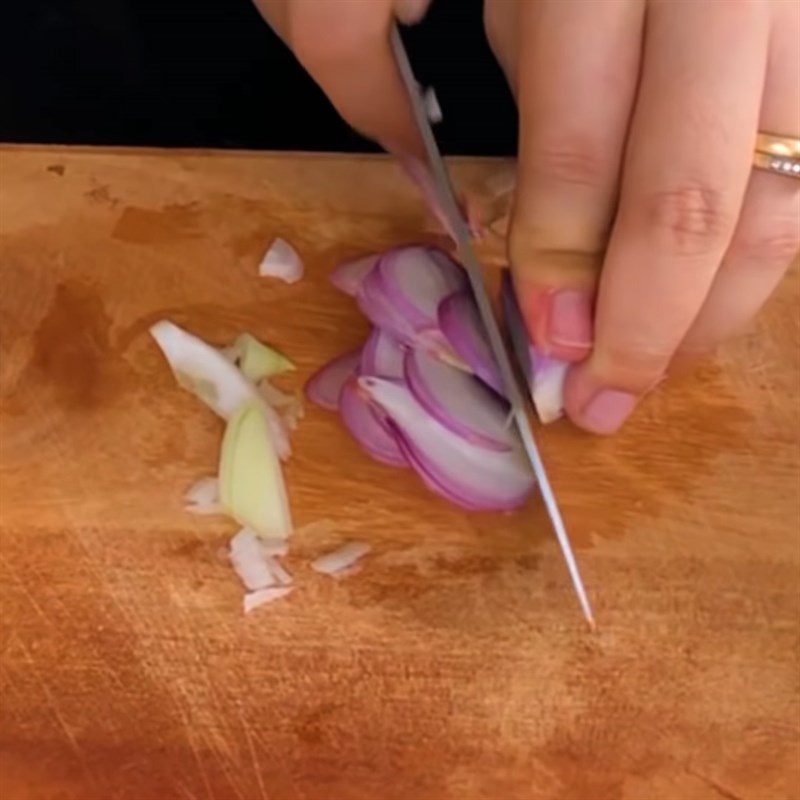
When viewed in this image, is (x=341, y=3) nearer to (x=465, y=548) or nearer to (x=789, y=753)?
(x=465, y=548)

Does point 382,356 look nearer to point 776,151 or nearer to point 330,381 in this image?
point 330,381

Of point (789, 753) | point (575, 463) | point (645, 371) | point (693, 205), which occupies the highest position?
point (693, 205)

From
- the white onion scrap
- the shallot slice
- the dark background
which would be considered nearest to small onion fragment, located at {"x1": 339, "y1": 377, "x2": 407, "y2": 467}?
the shallot slice

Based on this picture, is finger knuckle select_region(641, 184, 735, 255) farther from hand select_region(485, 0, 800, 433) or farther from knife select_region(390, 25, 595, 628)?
knife select_region(390, 25, 595, 628)

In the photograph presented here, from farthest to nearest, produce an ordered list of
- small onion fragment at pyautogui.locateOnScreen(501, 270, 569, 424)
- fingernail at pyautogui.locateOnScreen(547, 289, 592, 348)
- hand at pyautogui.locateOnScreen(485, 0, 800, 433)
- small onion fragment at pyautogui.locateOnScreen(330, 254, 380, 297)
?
1. small onion fragment at pyautogui.locateOnScreen(330, 254, 380, 297)
2. small onion fragment at pyautogui.locateOnScreen(501, 270, 569, 424)
3. fingernail at pyautogui.locateOnScreen(547, 289, 592, 348)
4. hand at pyautogui.locateOnScreen(485, 0, 800, 433)

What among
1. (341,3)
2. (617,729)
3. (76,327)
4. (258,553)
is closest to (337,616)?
(258,553)

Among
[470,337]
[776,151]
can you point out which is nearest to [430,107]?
[470,337]
